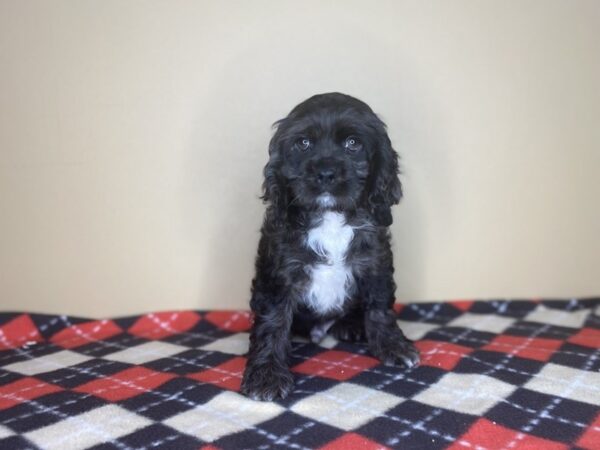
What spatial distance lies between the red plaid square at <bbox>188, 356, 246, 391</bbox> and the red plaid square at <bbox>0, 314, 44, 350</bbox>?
105cm

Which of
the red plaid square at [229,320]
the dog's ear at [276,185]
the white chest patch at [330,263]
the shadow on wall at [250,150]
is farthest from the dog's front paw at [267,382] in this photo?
the shadow on wall at [250,150]

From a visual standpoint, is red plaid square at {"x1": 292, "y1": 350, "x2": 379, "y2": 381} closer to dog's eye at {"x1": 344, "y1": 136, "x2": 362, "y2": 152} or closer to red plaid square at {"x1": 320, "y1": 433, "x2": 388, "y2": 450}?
red plaid square at {"x1": 320, "y1": 433, "x2": 388, "y2": 450}

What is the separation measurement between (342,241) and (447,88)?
1248 millimetres

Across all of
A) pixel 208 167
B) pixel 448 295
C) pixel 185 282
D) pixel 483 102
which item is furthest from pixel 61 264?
pixel 483 102

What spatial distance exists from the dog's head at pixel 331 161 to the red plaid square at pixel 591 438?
104 centimetres

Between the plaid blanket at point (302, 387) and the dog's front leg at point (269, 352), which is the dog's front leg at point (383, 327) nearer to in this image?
the plaid blanket at point (302, 387)

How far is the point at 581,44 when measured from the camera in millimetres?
3062

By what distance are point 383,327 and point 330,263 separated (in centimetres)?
43

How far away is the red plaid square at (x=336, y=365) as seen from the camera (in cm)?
238

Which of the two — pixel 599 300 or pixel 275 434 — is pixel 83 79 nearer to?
pixel 275 434

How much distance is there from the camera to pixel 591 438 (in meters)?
1.80

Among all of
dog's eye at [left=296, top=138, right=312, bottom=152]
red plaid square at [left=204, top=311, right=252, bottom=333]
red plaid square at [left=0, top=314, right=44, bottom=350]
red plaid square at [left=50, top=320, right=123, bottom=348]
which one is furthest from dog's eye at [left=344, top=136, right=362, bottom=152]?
red plaid square at [left=0, top=314, right=44, bottom=350]

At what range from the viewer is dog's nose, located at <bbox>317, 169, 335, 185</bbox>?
2084mm

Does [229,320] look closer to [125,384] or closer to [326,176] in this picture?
[125,384]
